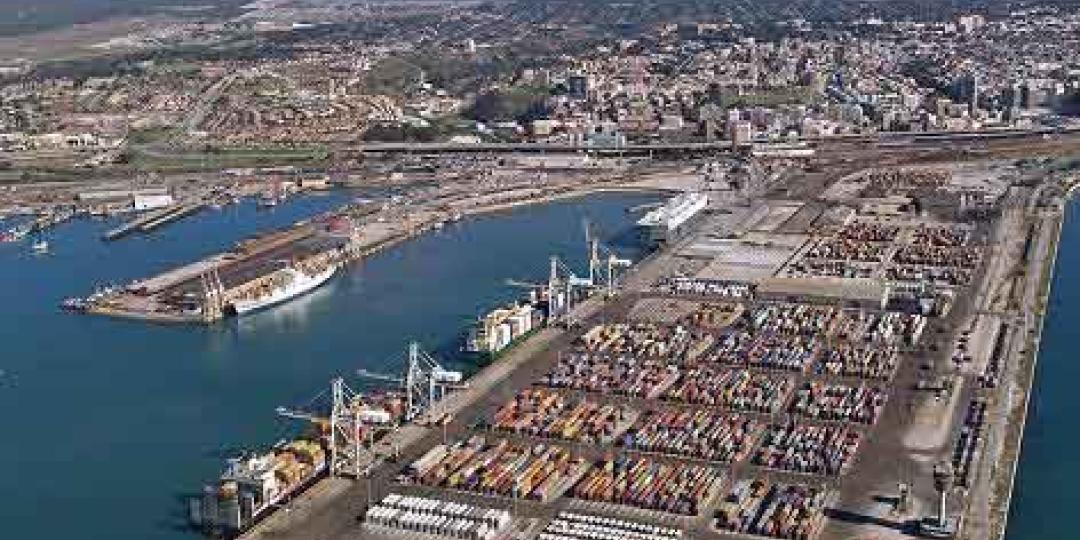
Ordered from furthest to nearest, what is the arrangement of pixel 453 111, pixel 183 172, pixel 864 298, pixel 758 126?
pixel 453 111, pixel 758 126, pixel 183 172, pixel 864 298

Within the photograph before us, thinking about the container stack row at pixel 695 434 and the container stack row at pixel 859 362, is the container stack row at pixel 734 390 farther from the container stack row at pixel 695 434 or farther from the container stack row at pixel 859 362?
the container stack row at pixel 859 362

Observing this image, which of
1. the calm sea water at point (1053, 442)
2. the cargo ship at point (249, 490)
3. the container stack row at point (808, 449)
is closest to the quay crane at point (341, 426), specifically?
the cargo ship at point (249, 490)

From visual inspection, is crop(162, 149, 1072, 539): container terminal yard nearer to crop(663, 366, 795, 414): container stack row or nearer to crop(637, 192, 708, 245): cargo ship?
crop(663, 366, 795, 414): container stack row

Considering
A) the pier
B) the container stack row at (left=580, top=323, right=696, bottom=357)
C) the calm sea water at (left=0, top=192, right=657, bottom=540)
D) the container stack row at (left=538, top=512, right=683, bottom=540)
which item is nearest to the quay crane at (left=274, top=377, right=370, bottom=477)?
the calm sea water at (left=0, top=192, right=657, bottom=540)

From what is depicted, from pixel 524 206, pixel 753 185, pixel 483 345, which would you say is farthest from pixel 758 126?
pixel 483 345

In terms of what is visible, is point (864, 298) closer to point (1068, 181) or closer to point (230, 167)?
point (1068, 181)

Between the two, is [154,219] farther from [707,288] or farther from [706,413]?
[706,413]

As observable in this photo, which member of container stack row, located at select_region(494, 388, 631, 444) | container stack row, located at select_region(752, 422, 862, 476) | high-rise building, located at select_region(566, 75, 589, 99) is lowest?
container stack row, located at select_region(752, 422, 862, 476)
